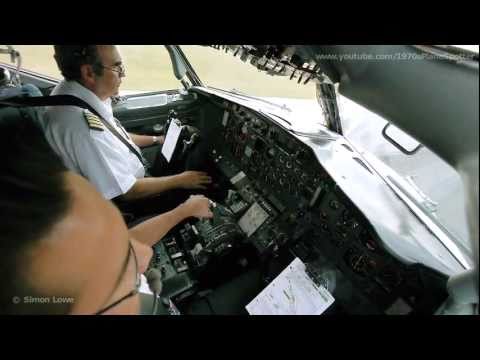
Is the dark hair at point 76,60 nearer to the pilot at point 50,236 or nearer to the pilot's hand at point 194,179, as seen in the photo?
the pilot at point 50,236

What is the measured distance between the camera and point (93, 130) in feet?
4.22

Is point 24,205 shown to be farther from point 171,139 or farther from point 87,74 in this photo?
point 171,139

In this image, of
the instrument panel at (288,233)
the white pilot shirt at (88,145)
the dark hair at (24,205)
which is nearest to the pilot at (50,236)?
the dark hair at (24,205)

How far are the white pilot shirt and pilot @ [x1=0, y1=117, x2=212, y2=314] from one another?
0.47 meters

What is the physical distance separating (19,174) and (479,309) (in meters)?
1.01

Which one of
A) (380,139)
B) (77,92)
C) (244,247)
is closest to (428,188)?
(380,139)

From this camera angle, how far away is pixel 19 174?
578mm

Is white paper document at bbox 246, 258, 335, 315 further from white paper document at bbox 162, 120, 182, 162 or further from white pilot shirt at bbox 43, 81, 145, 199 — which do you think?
white paper document at bbox 162, 120, 182, 162

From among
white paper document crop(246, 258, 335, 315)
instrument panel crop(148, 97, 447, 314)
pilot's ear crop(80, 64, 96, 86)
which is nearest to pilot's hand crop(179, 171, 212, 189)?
instrument panel crop(148, 97, 447, 314)

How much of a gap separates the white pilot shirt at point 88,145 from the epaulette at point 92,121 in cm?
1

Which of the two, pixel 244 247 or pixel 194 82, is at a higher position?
pixel 194 82

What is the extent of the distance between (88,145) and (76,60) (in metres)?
0.36
